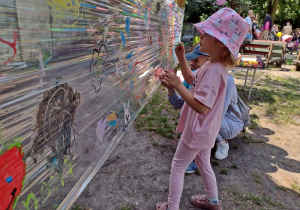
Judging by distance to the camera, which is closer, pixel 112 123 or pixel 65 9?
pixel 65 9

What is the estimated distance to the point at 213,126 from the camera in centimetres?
164

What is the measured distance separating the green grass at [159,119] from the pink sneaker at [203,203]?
118 centimetres

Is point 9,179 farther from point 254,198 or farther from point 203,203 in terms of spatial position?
point 254,198

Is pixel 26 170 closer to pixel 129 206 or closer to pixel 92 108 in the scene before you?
pixel 92 108

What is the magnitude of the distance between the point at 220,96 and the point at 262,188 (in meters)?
1.39

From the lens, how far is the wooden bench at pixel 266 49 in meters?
7.11

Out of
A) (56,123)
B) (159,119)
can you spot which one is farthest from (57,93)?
(159,119)

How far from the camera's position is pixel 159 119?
3732mm

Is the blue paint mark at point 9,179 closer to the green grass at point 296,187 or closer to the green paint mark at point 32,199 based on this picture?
the green paint mark at point 32,199

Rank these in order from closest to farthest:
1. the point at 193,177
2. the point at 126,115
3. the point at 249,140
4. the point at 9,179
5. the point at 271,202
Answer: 1. the point at 9,179
2. the point at 126,115
3. the point at 271,202
4. the point at 193,177
5. the point at 249,140

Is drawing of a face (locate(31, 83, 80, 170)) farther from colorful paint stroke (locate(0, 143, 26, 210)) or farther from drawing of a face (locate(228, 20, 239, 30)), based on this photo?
drawing of a face (locate(228, 20, 239, 30))

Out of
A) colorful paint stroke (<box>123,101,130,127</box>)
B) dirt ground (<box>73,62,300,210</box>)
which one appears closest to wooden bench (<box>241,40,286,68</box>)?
dirt ground (<box>73,62,300,210</box>)

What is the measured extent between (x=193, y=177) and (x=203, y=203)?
0.45 meters

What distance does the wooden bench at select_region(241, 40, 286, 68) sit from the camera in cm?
711
